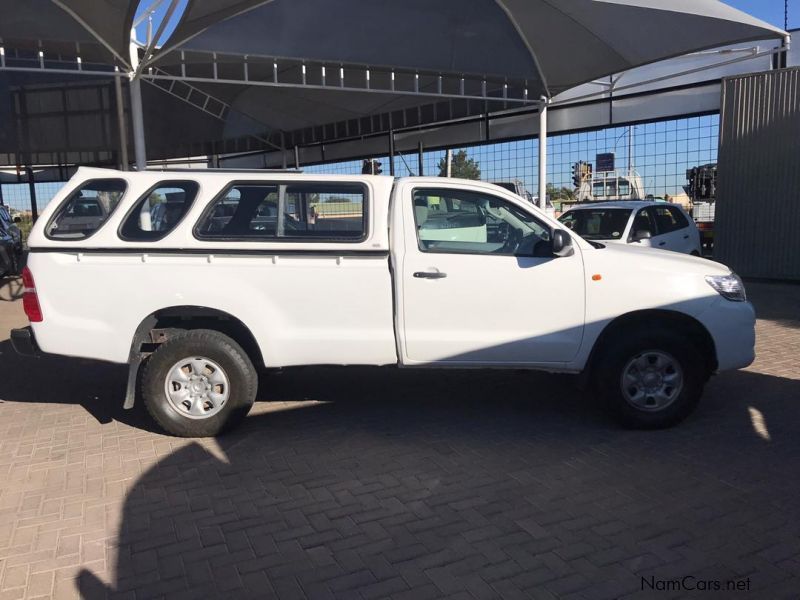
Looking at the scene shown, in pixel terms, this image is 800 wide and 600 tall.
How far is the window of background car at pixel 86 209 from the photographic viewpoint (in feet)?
16.8

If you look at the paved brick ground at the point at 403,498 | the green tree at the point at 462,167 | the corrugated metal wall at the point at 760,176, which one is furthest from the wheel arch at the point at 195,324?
the green tree at the point at 462,167

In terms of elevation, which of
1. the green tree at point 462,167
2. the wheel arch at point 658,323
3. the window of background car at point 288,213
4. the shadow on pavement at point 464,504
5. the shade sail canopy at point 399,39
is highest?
the shade sail canopy at point 399,39

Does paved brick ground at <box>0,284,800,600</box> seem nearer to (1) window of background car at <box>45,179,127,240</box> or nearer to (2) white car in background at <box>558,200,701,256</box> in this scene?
(1) window of background car at <box>45,179,127,240</box>

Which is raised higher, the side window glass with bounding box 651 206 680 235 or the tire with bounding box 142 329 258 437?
the side window glass with bounding box 651 206 680 235

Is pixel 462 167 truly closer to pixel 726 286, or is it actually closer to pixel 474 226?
pixel 474 226

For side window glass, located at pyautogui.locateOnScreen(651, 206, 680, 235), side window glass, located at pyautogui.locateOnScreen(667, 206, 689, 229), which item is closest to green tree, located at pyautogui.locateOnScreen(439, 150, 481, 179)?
side window glass, located at pyautogui.locateOnScreen(667, 206, 689, 229)

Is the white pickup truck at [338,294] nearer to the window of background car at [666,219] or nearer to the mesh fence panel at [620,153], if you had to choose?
the window of background car at [666,219]

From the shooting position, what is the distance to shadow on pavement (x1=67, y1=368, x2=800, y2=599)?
134 inches

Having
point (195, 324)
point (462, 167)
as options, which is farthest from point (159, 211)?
point (462, 167)

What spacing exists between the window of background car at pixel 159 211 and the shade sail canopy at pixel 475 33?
6218 mm

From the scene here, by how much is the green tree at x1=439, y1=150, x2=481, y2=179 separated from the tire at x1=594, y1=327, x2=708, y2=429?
17.8 meters

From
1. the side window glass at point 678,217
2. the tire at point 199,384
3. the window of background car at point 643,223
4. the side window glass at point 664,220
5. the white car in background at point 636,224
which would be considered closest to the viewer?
the tire at point 199,384

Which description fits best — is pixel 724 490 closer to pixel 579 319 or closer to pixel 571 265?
pixel 579 319

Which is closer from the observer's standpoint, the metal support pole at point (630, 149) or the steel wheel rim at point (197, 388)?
the steel wheel rim at point (197, 388)
